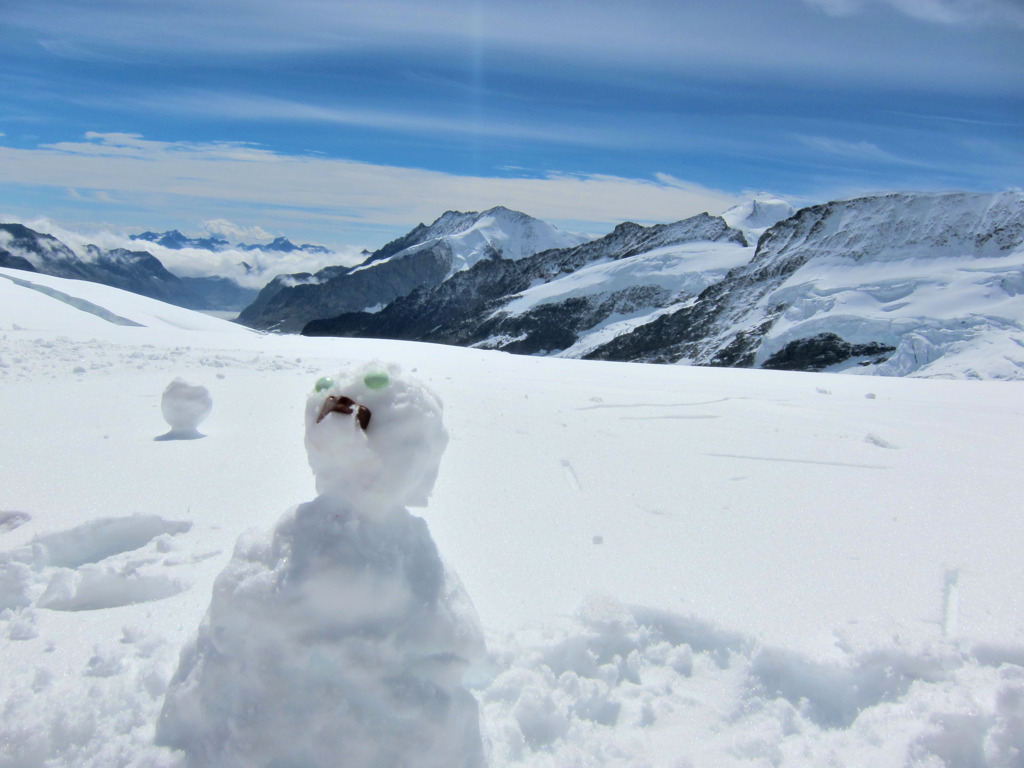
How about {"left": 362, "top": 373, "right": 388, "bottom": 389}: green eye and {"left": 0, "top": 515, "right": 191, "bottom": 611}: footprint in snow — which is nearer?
{"left": 362, "top": 373, "right": 388, "bottom": 389}: green eye

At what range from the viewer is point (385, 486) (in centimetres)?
208

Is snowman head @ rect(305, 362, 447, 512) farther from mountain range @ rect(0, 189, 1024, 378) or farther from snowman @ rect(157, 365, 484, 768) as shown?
mountain range @ rect(0, 189, 1024, 378)

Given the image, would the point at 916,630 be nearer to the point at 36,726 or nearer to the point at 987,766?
the point at 987,766

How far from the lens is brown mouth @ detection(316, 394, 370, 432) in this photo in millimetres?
2031

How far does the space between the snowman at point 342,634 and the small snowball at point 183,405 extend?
3434 millimetres

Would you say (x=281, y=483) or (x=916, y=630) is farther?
(x=281, y=483)

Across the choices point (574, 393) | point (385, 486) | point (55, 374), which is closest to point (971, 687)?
point (385, 486)

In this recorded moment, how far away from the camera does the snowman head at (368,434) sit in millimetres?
2035

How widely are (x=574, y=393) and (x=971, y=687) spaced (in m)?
5.99

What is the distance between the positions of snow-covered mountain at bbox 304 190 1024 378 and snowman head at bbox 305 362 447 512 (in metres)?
69.5

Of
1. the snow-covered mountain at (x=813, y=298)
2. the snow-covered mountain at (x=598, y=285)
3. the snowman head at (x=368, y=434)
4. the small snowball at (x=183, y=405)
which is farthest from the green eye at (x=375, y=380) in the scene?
the snow-covered mountain at (x=598, y=285)

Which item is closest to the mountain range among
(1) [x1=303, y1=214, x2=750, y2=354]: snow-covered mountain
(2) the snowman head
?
(1) [x1=303, y1=214, x2=750, y2=354]: snow-covered mountain

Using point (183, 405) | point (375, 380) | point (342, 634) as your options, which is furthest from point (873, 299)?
point (342, 634)

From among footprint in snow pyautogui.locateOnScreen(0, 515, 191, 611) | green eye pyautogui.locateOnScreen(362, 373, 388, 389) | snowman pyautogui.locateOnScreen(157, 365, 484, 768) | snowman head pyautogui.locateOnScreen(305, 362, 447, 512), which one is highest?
green eye pyautogui.locateOnScreen(362, 373, 388, 389)
